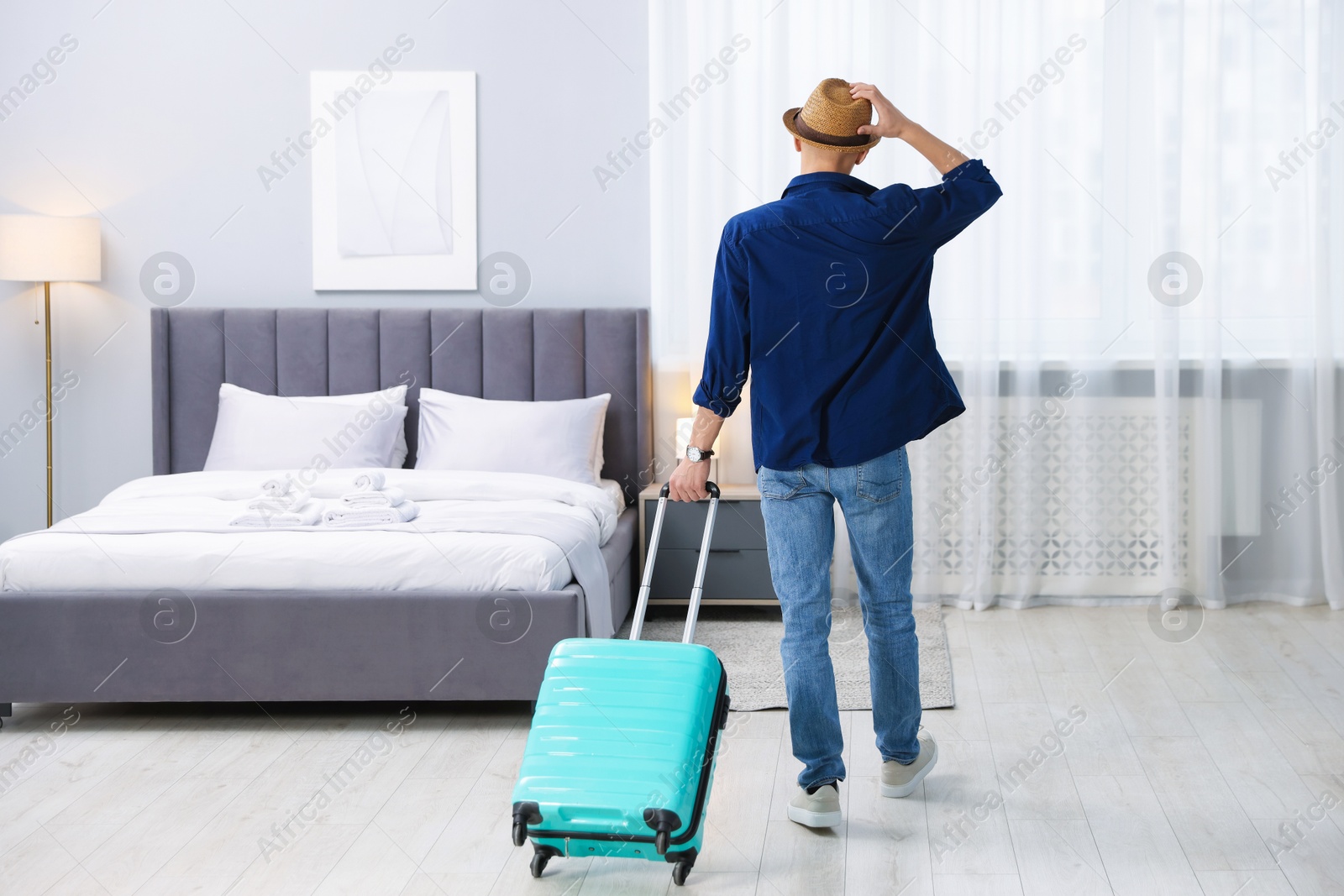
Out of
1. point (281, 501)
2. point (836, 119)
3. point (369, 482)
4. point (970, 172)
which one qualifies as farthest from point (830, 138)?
point (281, 501)

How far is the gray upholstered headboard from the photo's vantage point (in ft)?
14.0

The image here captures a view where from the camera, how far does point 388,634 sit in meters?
2.85

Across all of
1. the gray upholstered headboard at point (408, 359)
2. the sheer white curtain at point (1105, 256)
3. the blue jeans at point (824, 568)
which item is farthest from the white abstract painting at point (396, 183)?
the blue jeans at point (824, 568)

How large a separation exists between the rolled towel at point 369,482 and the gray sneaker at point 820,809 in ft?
5.33

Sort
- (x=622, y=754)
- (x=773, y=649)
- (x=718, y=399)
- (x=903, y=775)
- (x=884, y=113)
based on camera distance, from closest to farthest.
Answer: (x=622, y=754), (x=884, y=113), (x=718, y=399), (x=903, y=775), (x=773, y=649)

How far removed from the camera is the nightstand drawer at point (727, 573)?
3.95 meters

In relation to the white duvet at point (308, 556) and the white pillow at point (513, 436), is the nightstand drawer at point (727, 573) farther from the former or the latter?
the white duvet at point (308, 556)

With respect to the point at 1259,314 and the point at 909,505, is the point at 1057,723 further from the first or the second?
the point at 1259,314

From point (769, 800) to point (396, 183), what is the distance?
2.89m

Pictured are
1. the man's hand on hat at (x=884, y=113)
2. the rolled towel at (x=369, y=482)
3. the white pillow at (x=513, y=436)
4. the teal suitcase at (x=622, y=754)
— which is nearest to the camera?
the teal suitcase at (x=622, y=754)

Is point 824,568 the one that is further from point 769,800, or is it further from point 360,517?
point 360,517

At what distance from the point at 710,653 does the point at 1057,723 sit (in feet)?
4.14

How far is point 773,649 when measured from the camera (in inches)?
142

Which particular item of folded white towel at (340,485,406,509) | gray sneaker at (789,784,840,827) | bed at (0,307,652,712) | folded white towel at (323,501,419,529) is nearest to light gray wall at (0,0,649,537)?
folded white towel at (340,485,406,509)
